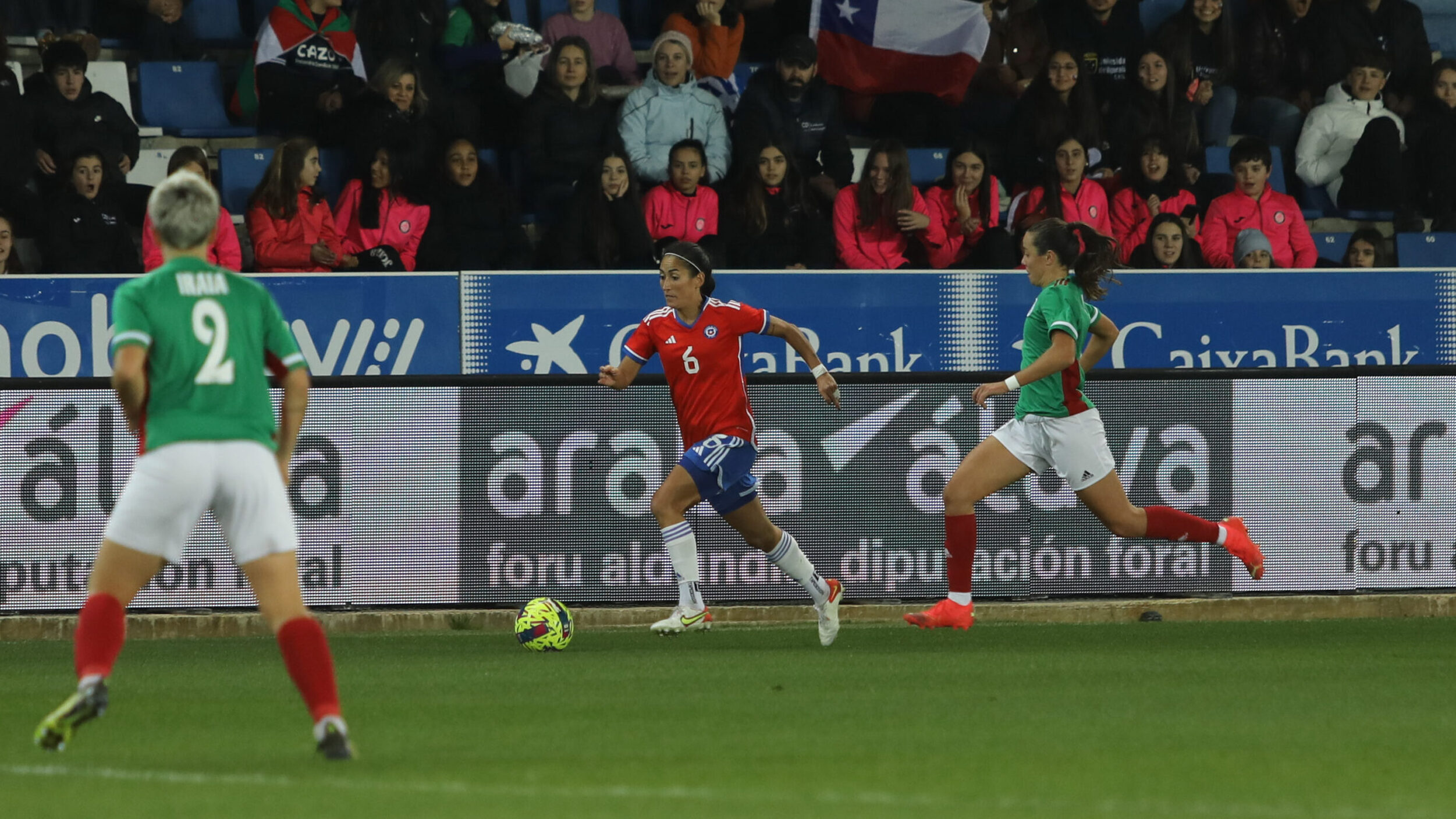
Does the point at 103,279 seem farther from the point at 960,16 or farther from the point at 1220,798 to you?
the point at 1220,798

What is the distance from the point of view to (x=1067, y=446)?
34.0 ft

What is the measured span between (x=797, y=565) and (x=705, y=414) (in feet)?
3.01

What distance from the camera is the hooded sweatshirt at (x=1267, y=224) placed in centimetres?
1537

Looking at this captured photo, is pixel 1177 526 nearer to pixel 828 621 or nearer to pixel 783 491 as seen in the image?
pixel 828 621

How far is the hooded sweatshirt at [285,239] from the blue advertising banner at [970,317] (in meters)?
1.19

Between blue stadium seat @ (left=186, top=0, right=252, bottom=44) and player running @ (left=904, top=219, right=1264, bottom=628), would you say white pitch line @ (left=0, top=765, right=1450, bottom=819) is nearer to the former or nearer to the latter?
player running @ (left=904, top=219, right=1264, bottom=628)

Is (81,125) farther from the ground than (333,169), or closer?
farther from the ground

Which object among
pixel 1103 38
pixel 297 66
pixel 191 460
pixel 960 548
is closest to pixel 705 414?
pixel 960 548

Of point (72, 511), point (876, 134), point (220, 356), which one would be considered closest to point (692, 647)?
point (72, 511)

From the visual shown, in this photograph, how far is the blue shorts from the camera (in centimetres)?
1041

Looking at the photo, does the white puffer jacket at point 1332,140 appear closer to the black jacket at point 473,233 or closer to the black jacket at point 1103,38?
the black jacket at point 1103,38

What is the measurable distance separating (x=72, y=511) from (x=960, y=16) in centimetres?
863

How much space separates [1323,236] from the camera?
16.3m

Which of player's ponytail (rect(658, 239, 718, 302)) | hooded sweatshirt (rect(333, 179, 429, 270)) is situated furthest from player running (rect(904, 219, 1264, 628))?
hooded sweatshirt (rect(333, 179, 429, 270))
